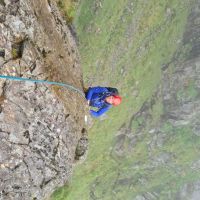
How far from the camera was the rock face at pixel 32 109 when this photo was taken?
1030 centimetres

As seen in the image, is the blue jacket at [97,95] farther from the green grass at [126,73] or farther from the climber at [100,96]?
the green grass at [126,73]

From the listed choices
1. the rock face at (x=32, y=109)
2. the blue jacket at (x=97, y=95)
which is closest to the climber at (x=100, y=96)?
the blue jacket at (x=97, y=95)

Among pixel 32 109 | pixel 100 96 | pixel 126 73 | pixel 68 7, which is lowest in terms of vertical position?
pixel 100 96

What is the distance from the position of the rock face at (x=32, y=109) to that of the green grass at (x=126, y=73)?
7045 mm

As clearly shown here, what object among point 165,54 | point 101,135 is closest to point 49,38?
point 101,135

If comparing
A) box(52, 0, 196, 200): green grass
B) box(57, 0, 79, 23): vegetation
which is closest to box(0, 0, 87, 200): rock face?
box(57, 0, 79, 23): vegetation

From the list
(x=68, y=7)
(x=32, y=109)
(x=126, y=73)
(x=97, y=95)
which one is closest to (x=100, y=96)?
(x=97, y=95)

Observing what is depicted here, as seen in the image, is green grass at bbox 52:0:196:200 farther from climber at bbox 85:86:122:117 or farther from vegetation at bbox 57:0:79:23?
climber at bbox 85:86:122:117

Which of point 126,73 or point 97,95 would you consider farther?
point 126,73

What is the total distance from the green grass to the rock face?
23.1ft

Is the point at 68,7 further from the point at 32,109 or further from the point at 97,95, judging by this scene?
the point at 32,109

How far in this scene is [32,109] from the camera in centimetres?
1091

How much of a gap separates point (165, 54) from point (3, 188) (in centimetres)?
2817

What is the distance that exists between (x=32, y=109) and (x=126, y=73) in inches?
812
